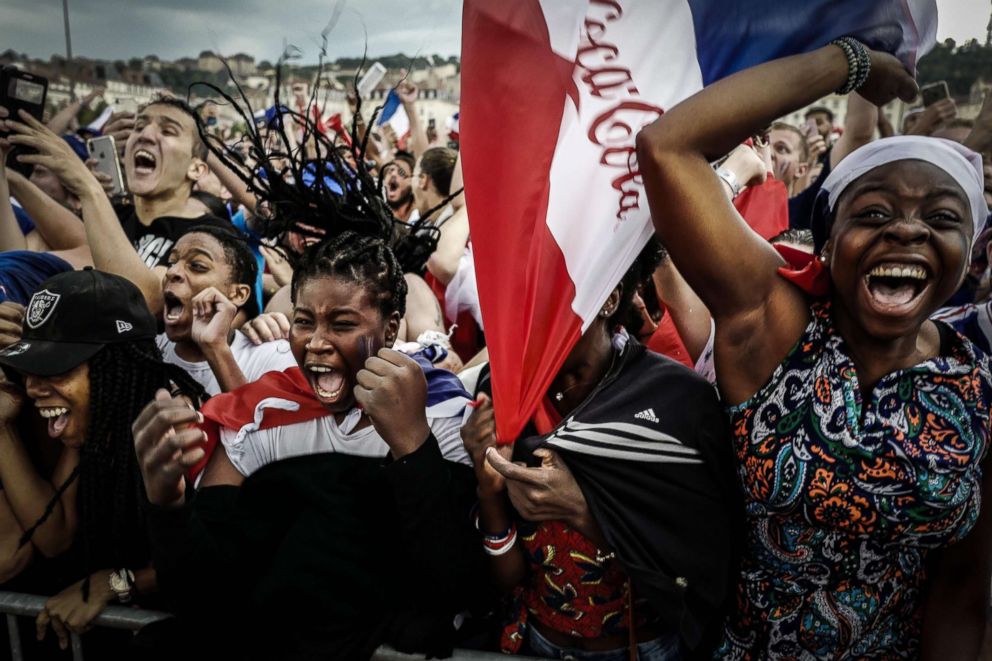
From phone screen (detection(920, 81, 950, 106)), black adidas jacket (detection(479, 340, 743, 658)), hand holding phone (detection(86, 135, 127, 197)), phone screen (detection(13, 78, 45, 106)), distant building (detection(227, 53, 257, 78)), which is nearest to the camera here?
black adidas jacket (detection(479, 340, 743, 658))

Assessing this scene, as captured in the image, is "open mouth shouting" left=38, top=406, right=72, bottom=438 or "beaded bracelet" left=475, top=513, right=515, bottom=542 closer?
"beaded bracelet" left=475, top=513, right=515, bottom=542

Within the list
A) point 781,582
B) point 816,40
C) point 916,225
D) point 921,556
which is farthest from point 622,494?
point 816,40

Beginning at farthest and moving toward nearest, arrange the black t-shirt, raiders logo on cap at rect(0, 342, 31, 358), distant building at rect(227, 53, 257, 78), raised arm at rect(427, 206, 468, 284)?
1. raised arm at rect(427, 206, 468, 284)
2. the black t-shirt
3. distant building at rect(227, 53, 257, 78)
4. raiders logo on cap at rect(0, 342, 31, 358)

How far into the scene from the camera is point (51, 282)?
211cm

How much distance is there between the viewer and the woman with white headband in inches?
55.4

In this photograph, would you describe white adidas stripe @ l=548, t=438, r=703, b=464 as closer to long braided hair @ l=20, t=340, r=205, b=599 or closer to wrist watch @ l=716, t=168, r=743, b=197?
wrist watch @ l=716, t=168, r=743, b=197

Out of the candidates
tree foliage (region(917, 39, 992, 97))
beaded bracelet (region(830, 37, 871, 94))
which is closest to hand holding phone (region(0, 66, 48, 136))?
beaded bracelet (region(830, 37, 871, 94))

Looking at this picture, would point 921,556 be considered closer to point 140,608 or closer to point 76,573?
point 140,608

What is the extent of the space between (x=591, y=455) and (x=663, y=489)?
176 mm

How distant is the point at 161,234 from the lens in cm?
348

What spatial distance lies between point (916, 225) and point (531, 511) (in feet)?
3.25

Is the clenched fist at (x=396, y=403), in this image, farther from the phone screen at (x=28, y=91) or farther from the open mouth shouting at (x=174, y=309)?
the phone screen at (x=28, y=91)

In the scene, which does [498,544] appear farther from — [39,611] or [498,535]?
[39,611]

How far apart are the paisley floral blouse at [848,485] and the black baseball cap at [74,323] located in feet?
5.78
